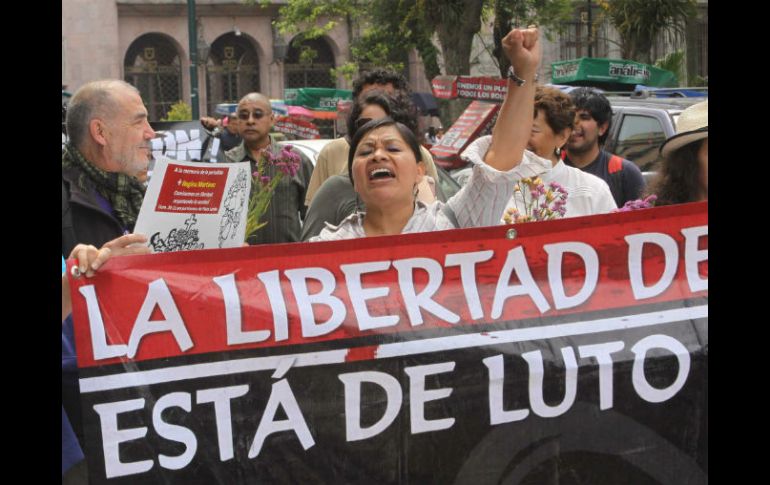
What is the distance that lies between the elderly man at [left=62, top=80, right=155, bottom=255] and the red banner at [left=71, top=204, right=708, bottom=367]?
888 mm

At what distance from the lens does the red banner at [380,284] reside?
117 inches

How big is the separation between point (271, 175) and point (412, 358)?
3211 millimetres

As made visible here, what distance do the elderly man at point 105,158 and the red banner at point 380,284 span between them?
888mm

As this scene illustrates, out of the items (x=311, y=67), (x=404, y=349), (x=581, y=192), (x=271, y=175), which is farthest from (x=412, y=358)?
(x=311, y=67)

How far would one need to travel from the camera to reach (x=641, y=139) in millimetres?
9141

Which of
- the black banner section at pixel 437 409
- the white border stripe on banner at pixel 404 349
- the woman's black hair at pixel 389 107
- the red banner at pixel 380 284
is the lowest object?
the black banner section at pixel 437 409

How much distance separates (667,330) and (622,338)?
0.50 feet

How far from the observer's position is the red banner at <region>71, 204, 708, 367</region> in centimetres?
298

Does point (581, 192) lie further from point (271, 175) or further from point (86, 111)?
point (86, 111)

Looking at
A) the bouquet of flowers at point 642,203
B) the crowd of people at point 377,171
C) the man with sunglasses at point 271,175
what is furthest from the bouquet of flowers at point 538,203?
the man with sunglasses at point 271,175

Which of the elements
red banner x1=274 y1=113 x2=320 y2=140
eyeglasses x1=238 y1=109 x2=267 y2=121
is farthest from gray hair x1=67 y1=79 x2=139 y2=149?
red banner x1=274 y1=113 x2=320 y2=140

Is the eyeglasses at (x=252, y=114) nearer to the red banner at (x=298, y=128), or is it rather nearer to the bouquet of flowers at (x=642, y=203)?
the bouquet of flowers at (x=642, y=203)

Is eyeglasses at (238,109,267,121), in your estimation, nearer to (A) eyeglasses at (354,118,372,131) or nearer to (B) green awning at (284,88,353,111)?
(A) eyeglasses at (354,118,372,131)

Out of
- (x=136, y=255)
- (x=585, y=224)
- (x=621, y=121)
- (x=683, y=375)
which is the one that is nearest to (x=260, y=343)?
(x=136, y=255)
